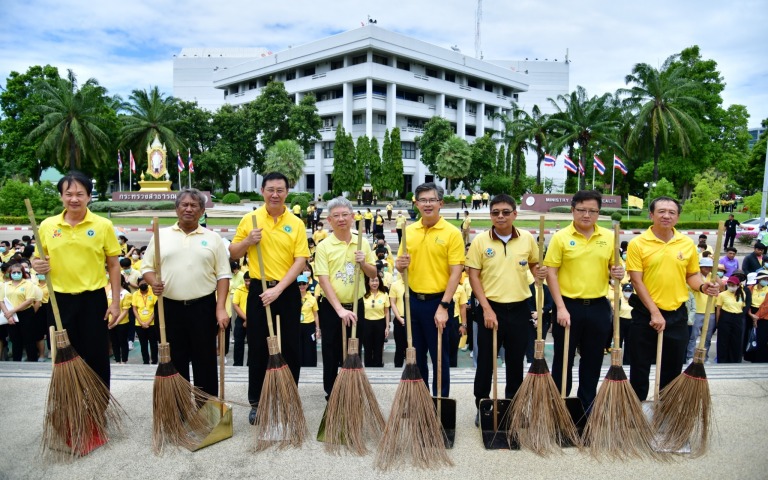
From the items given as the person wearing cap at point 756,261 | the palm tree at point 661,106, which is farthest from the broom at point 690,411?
the palm tree at point 661,106

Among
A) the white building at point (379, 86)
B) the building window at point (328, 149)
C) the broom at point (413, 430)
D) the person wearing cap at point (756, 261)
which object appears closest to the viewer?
the broom at point (413, 430)

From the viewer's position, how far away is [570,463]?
358 centimetres

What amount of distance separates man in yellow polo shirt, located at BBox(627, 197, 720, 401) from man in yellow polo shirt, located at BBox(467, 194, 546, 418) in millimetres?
879

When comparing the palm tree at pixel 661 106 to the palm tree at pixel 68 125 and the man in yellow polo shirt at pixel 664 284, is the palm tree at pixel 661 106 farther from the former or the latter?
the palm tree at pixel 68 125

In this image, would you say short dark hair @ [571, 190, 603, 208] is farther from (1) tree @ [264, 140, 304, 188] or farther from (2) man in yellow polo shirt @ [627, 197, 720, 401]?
(1) tree @ [264, 140, 304, 188]

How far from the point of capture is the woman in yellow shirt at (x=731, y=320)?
7.25 meters

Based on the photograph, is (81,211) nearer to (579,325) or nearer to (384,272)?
(579,325)

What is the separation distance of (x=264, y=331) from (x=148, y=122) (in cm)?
4279

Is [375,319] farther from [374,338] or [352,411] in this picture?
[352,411]

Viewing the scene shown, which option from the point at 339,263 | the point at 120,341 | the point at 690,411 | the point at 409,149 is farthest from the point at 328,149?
the point at 690,411

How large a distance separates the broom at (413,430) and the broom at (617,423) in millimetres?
1141

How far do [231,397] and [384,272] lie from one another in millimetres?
4311

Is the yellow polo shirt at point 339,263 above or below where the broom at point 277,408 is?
above

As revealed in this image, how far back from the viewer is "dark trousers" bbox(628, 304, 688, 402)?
4.11 meters
